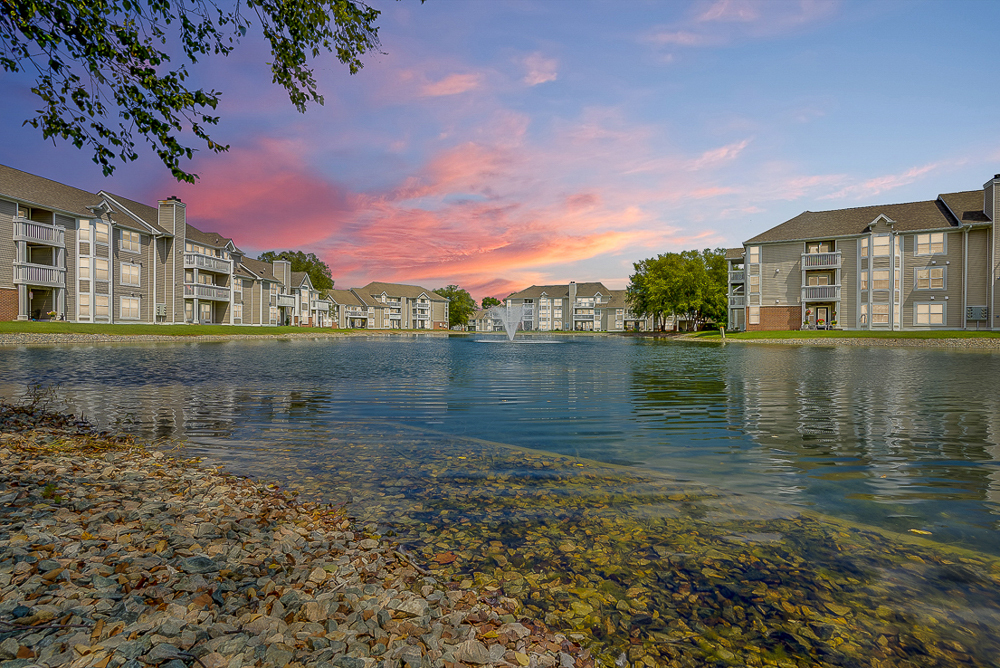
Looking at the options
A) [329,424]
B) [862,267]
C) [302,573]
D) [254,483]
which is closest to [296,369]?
[329,424]

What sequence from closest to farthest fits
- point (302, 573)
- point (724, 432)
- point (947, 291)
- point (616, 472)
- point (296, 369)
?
point (302, 573), point (616, 472), point (724, 432), point (296, 369), point (947, 291)

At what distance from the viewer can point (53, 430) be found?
7754 mm

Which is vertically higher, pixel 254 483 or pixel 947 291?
pixel 947 291

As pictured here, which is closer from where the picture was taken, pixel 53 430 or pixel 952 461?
pixel 952 461

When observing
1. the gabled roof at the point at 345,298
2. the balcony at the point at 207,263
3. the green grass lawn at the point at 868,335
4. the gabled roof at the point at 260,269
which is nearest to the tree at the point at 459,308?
the gabled roof at the point at 345,298

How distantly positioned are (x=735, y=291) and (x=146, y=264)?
69.2 meters

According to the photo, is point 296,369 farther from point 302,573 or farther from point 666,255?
point 666,255

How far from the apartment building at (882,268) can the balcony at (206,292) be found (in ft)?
208

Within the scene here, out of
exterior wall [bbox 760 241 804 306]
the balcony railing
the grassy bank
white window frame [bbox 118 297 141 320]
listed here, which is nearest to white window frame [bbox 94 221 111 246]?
the balcony railing

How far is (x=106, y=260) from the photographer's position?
45625mm

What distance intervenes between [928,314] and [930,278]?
141 inches

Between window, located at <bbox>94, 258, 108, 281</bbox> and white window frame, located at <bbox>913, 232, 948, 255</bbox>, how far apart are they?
7851 cm

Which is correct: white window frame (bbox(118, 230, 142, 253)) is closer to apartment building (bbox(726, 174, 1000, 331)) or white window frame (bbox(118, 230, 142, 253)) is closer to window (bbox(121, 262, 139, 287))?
window (bbox(121, 262, 139, 287))

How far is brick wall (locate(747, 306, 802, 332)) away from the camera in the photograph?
54750mm
